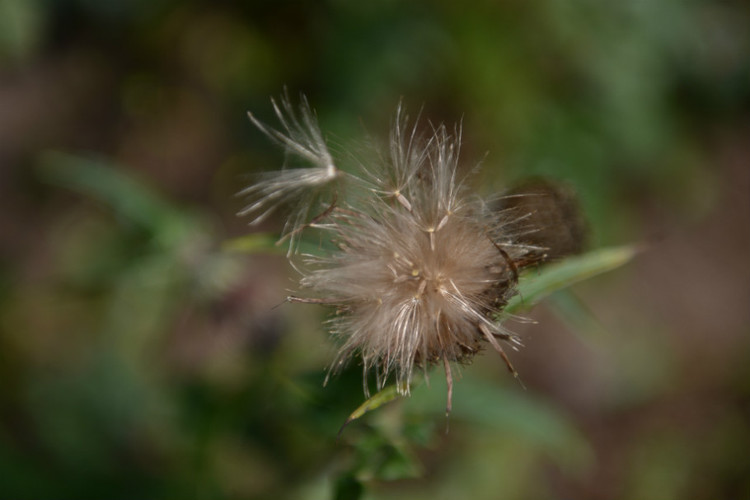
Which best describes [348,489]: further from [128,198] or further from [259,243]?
[128,198]

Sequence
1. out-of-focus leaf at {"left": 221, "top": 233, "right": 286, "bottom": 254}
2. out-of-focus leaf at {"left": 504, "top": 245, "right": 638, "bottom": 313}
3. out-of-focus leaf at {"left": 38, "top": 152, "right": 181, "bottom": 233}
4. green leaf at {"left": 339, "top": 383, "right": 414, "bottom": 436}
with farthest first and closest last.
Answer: out-of-focus leaf at {"left": 38, "top": 152, "right": 181, "bottom": 233} → out-of-focus leaf at {"left": 221, "top": 233, "right": 286, "bottom": 254} → out-of-focus leaf at {"left": 504, "top": 245, "right": 638, "bottom": 313} → green leaf at {"left": 339, "top": 383, "right": 414, "bottom": 436}

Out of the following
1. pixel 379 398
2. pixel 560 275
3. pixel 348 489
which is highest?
pixel 560 275

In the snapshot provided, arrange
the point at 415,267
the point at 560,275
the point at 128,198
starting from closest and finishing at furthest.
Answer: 1. the point at 415,267
2. the point at 560,275
3. the point at 128,198

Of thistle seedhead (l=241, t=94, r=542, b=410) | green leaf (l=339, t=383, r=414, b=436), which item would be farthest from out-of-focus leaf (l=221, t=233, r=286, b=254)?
green leaf (l=339, t=383, r=414, b=436)

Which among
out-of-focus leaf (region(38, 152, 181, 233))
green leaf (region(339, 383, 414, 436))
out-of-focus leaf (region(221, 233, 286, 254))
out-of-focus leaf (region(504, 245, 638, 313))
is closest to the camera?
green leaf (region(339, 383, 414, 436))

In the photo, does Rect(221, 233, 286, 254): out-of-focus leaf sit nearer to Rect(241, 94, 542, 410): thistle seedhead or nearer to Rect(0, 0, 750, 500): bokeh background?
Rect(241, 94, 542, 410): thistle seedhead

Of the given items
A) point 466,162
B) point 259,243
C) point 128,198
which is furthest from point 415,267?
point 466,162

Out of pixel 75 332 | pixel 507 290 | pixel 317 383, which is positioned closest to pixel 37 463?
pixel 75 332
